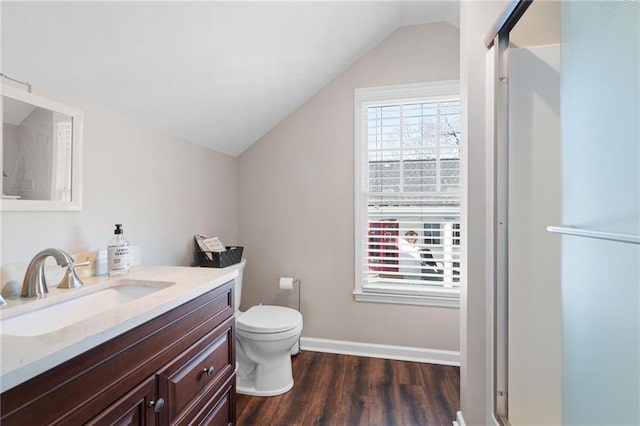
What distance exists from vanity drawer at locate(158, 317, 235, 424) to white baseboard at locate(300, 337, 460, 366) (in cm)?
112

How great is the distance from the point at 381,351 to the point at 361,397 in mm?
535

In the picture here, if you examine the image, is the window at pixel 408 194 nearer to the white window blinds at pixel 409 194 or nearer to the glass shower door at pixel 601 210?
the white window blinds at pixel 409 194

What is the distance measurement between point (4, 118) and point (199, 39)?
2.63 feet

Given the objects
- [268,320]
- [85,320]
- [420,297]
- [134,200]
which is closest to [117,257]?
[134,200]

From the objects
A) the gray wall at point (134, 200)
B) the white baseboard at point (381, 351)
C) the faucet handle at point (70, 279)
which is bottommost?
the white baseboard at point (381, 351)

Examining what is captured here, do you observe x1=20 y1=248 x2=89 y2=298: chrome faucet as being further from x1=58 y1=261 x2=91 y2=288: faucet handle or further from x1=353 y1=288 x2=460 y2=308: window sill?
x1=353 y1=288 x2=460 y2=308: window sill

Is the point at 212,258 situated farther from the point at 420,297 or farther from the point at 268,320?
the point at 420,297

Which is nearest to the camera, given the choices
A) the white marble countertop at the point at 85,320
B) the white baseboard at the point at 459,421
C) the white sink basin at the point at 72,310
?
the white marble countertop at the point at 85,320

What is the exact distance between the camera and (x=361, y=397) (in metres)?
1.83

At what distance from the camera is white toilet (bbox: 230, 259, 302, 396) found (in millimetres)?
1810

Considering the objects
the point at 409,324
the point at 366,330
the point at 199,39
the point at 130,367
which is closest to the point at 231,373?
the point at 130,367

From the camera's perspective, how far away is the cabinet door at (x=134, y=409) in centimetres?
74

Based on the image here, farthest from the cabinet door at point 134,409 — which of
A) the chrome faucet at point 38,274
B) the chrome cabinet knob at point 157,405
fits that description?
the chrome faucet at point 38,274

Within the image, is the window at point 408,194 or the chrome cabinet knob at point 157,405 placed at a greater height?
the window at point 408,194
